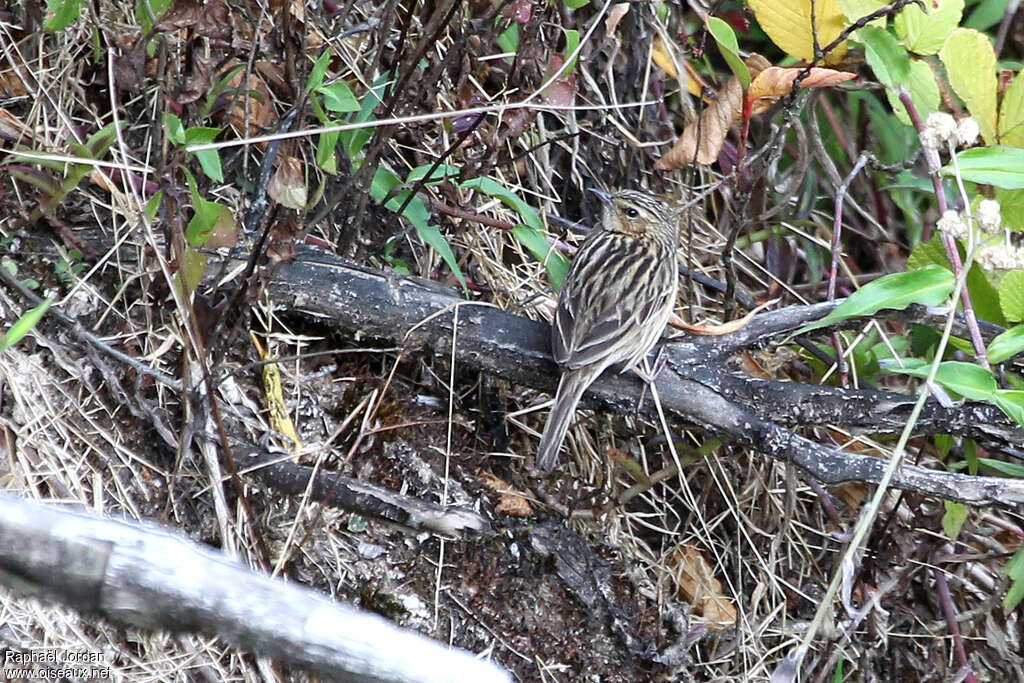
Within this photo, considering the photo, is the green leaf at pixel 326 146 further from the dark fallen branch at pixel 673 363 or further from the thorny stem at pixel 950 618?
the thorny stem at pixel 950 618

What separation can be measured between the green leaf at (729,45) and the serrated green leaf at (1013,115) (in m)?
0.85

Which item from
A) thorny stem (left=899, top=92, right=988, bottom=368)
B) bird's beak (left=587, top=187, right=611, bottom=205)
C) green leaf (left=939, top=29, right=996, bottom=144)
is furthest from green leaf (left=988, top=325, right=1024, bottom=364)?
bird's beak (left=587, top=187, right=611, bottom=205)

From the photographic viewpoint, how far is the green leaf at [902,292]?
3.12 meters

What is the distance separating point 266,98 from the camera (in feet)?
12.5

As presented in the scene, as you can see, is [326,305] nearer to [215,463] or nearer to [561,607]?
[215,463]

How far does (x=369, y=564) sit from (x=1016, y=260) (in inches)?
81.8

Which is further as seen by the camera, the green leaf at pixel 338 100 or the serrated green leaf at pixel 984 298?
the serrated green leaf at pixel 984 298

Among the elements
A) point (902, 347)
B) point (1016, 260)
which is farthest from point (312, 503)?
point (902, 347)

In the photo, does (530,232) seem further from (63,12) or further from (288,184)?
(63,12)

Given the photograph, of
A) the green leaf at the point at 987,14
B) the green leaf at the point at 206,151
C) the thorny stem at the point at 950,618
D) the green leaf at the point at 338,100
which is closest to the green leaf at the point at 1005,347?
the thorny stem at the point at 950,618

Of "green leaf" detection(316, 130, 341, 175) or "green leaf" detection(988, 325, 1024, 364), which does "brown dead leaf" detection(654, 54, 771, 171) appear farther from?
"green leaf" detection(316, 130, 341, 175)

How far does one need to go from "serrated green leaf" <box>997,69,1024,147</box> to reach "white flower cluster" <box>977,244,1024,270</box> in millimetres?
927

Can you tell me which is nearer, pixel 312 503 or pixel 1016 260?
pixel 1016 260

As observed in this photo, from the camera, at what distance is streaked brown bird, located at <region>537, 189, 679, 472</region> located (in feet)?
11.7
